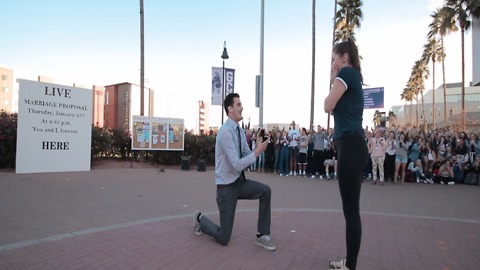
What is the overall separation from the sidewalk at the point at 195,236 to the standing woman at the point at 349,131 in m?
0.83

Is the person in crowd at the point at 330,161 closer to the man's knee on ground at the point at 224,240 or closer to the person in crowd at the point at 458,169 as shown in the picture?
the person in crowd at the point at 458,169

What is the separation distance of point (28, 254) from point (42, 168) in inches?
266

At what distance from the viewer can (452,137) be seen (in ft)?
45.0

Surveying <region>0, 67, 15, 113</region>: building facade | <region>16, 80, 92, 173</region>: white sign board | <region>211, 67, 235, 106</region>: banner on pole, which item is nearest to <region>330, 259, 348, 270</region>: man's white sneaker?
<region>16, 80, 92, 173</region>: white sign board

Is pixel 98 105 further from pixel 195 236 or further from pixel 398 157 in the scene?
pixel 195 236

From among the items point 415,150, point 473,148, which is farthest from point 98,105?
point 473,148

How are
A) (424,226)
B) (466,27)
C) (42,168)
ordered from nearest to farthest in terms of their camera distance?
(424,226), (42,168), (466,27)

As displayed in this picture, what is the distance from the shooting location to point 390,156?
12258 mm

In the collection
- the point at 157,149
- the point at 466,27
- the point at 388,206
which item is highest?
the point at 466,27

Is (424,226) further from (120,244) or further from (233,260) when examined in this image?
(120,244)

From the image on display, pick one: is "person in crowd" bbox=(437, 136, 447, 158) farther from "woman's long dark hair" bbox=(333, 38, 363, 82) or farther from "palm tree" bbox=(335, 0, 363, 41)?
"palm tree" bbox=(335, 0, 363, 41)

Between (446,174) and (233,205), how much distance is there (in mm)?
11214

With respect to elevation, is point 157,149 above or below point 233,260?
above

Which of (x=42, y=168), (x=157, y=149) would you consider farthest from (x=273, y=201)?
(x=157, y=149)
